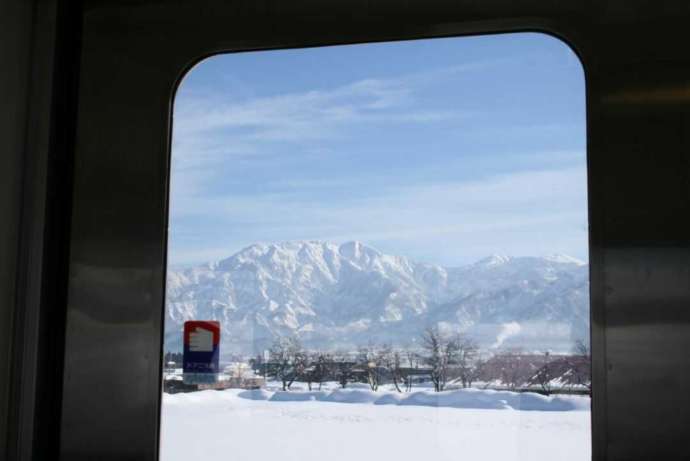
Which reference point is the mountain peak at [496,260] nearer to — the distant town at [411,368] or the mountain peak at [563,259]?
the mountain peak at [563,259]

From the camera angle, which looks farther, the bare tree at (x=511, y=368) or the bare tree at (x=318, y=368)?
the bare tree at (x=318, y=368)

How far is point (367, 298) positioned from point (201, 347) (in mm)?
473

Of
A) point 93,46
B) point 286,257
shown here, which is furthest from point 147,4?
point 286,257

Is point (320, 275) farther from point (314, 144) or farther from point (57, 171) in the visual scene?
point (57, 171)

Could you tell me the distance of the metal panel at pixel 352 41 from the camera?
2.00 metres

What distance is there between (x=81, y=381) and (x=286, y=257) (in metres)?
0.68

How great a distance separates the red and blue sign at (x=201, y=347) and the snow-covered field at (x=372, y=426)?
7 cm

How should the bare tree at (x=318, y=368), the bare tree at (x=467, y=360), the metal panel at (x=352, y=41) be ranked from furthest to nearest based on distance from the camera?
1. the bare tree at (x=318, y=368)
2. the bare tree at (x=467, y=360)
3. the metal panel at (x=352, y=41)

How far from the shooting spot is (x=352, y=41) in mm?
2307

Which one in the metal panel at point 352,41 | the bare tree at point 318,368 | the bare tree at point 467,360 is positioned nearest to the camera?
the metal panel at point 352,41

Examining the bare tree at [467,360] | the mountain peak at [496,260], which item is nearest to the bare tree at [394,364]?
the bare tree at [467,360]

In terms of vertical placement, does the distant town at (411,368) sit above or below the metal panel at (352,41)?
below

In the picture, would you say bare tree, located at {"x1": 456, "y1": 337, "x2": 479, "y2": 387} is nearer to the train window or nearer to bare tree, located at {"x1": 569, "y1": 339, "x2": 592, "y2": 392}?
the train window

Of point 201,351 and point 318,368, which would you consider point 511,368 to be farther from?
point 201,351
